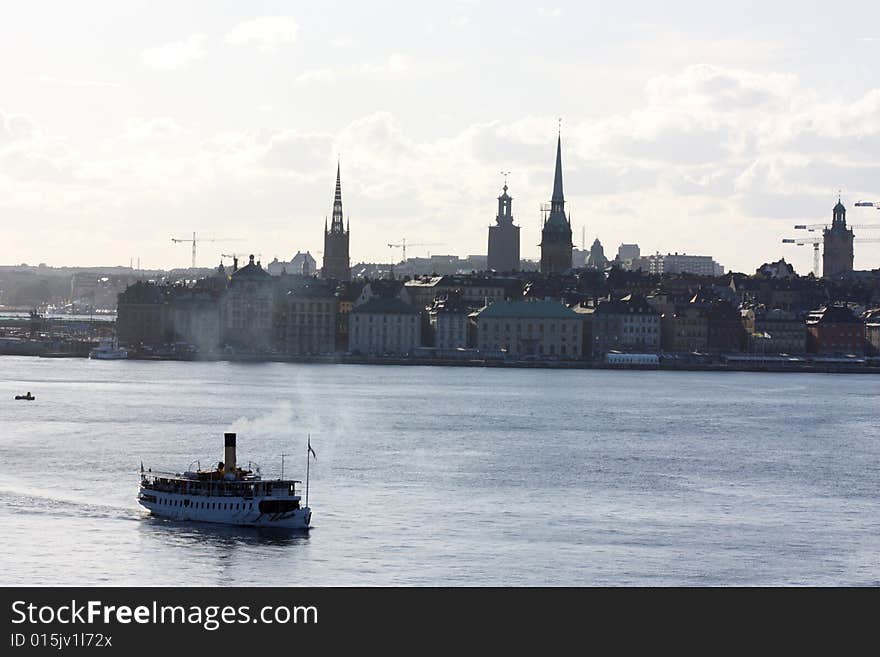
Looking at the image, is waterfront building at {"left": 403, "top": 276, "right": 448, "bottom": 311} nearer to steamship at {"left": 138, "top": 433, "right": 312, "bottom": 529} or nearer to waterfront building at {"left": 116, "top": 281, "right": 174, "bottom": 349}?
waterfront building at {"left": 116, "top": 281, "right": 174, "bottom": 349}

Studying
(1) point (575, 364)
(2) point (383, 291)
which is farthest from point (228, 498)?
(2) point (383, 291)

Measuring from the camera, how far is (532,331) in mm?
131500

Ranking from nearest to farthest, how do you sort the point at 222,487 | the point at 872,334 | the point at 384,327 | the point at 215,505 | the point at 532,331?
1. the point at 215,505
2. the point at 222,487
3. the point at 532,331
4. the point at 384,327
5. the point at 872,334

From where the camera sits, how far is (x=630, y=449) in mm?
57031

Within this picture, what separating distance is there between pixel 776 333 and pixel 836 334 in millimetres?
4145

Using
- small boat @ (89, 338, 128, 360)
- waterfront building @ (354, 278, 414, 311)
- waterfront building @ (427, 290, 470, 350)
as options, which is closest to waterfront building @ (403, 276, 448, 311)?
waterfront building @ (354, 278, 414, 311)

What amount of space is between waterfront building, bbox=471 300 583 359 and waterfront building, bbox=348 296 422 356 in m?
4.60

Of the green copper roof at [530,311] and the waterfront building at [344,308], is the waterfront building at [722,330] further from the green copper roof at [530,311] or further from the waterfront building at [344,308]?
the waterfront building at [344,308]

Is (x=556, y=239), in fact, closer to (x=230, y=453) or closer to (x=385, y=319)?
(x=385, y=319)
